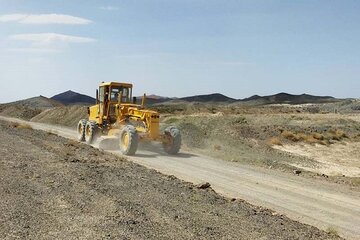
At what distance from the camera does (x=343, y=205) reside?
1316 cm

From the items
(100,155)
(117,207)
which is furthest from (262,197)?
(100,155)

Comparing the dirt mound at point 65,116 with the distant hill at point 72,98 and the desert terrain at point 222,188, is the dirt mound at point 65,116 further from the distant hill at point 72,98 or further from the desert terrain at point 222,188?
the distant hill at point 72,98

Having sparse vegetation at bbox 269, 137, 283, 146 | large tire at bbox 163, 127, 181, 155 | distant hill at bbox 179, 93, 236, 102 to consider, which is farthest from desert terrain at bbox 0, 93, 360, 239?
distant hill at bbox 179, 93, 236, 102

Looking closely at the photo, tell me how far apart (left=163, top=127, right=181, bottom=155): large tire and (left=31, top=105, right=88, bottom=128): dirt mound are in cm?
2762

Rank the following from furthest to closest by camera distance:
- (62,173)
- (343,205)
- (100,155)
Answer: (100,155), (62,173), (343,205)

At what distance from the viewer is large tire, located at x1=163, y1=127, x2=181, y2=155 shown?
22.8 meters

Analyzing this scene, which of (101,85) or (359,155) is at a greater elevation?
(101,85)

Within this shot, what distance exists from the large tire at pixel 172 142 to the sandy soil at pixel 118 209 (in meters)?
6.87

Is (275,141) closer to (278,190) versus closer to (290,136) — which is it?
(290,136)

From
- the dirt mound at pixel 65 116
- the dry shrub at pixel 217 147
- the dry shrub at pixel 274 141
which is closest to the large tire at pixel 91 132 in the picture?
A: the dry shrub at pixel 217 147

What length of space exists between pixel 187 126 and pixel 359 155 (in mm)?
13731

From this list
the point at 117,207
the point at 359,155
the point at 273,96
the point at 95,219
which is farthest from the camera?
the point at 273,96

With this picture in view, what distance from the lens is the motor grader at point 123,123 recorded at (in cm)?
2211

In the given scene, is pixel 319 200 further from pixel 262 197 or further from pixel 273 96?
pixel 273 96
